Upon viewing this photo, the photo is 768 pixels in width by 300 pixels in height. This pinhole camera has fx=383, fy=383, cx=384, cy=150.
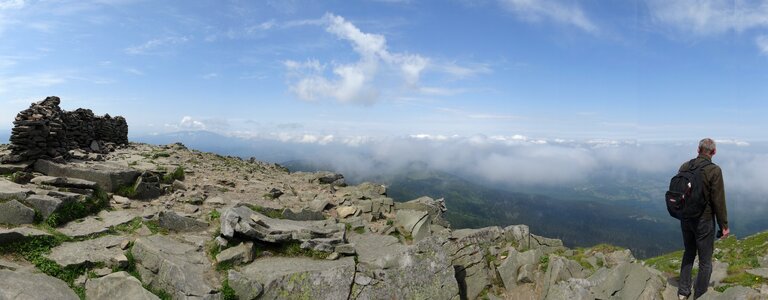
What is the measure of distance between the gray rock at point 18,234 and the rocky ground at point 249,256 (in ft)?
0.14

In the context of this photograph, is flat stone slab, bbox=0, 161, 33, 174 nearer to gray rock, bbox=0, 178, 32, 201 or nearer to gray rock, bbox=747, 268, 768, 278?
gray rock, bbox=0, 178, 32, 201

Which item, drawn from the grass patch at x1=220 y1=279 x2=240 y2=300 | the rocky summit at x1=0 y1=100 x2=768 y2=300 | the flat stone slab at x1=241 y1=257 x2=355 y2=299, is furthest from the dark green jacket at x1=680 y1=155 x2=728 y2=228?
the grass patch at x1=220 y1=279 x2=240 y2=300

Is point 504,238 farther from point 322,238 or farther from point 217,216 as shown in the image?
point 217,216

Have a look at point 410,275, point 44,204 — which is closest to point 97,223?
point 44,204

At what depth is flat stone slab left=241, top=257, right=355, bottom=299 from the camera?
1518 cm

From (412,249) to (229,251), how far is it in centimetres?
824

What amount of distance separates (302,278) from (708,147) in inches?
624

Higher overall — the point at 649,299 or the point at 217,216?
the point at 217,216

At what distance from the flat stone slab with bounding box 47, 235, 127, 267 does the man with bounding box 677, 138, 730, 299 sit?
22149mm

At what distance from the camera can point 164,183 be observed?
90.4 feet

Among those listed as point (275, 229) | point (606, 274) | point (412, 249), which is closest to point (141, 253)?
point (275, 229)

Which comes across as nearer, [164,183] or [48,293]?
[48,293]

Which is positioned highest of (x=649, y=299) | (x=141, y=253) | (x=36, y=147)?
(x=36, y=147)

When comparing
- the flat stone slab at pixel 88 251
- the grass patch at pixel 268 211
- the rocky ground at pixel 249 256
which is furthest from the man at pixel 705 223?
the flat stone slab at pixel 88 251
